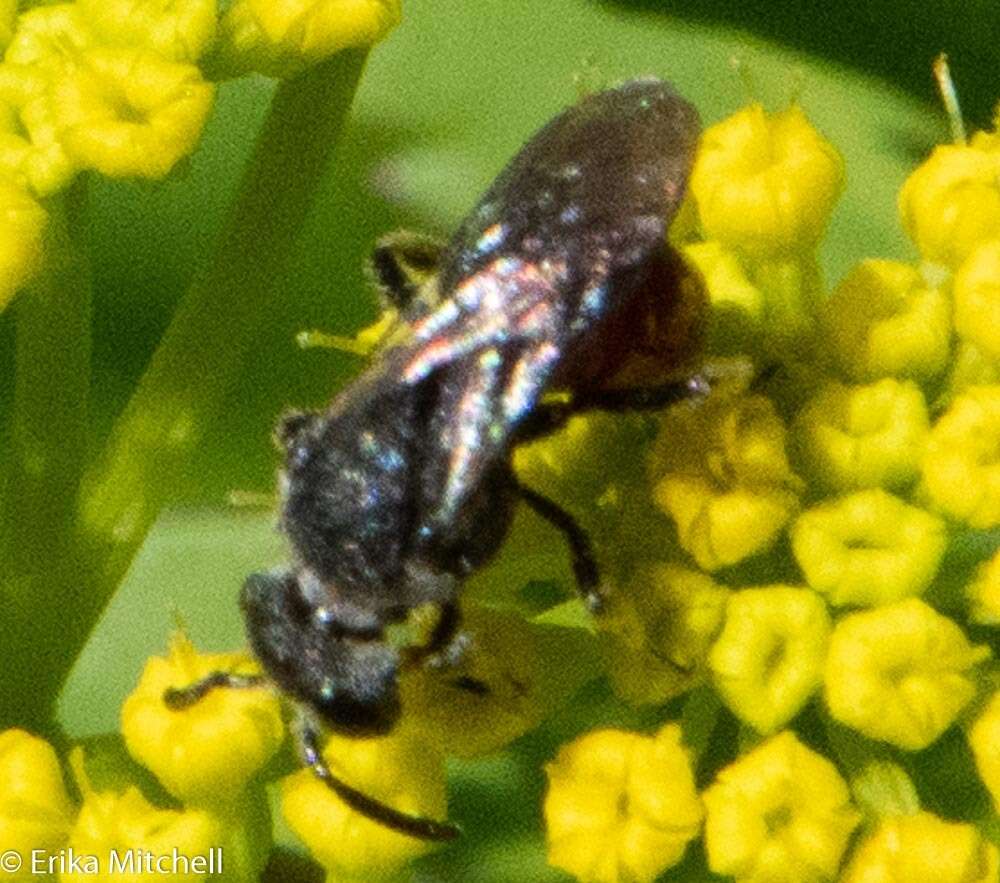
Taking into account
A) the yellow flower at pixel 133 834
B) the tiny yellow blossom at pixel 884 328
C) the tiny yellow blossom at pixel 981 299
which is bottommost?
the yellow flower at pixel 133 834

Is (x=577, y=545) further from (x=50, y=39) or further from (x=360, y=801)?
(x=50, y=39)

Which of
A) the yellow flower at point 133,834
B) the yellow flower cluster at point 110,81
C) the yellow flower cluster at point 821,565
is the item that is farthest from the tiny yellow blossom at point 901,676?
the yellow flower cluster at point 110,81

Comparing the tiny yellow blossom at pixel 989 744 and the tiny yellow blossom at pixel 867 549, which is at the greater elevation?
the tiny yellow blossom at pixel 867 549

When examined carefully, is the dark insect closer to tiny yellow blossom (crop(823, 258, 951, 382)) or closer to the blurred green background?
tiny yellow blossom (crop(823, 258, 951, 382))

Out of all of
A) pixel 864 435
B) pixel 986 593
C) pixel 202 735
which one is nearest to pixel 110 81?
pixel 202 735

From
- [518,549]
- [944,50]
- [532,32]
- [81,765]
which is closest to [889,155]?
[944,50]

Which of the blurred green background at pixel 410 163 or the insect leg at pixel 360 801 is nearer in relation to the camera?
the insect leg at pixel 360 801

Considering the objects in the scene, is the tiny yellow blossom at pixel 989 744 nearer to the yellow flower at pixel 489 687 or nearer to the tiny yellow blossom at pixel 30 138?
the yellow flower at pixel 489 687
